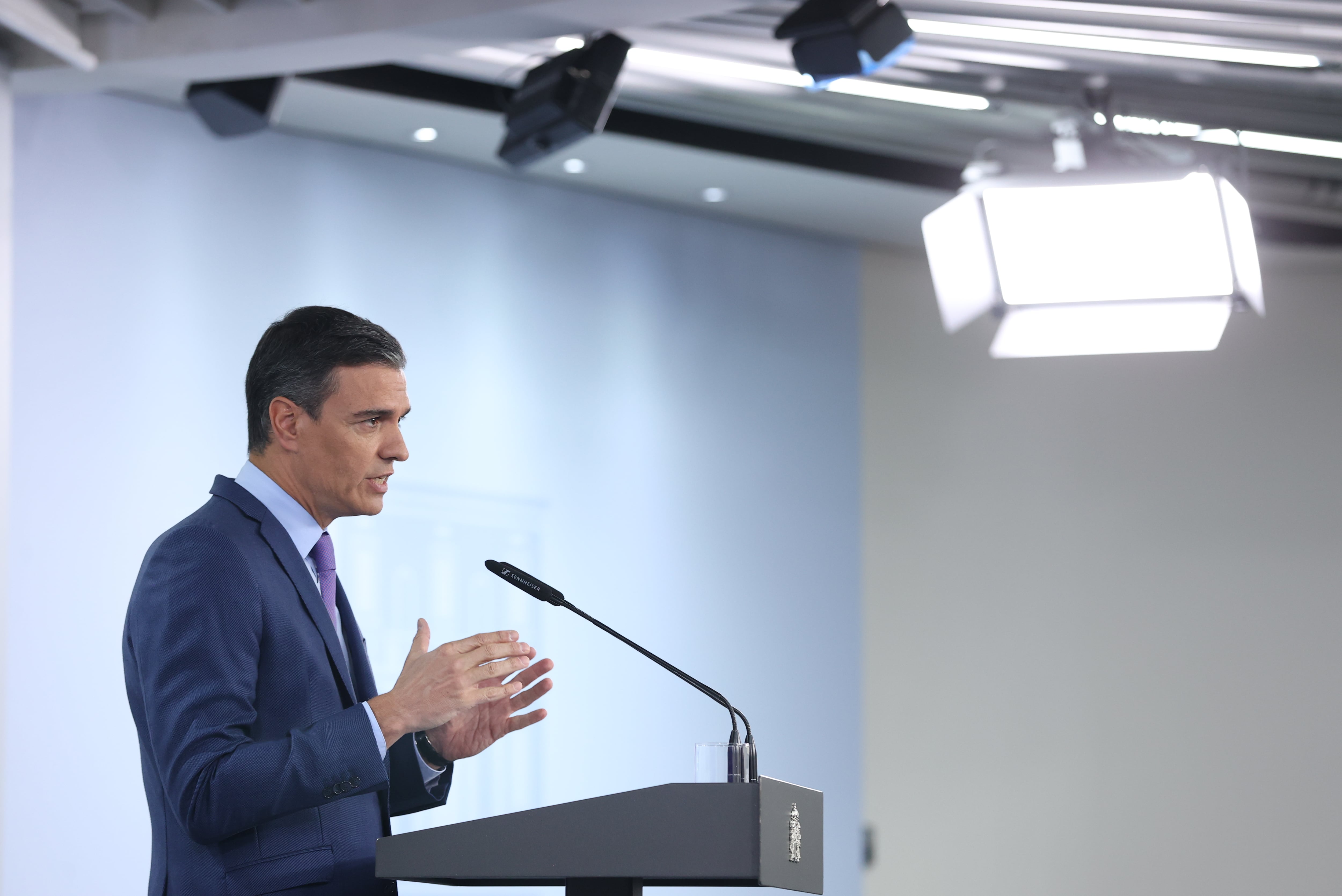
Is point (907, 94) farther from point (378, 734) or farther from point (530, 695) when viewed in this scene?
point (378, 734)

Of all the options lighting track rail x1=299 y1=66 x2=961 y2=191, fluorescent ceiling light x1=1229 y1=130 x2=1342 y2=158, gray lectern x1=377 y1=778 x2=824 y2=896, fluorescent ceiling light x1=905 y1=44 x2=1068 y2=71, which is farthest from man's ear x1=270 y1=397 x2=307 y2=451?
fluorescent ceiling light x1=1229 y1=130 x2=1342 y2=158

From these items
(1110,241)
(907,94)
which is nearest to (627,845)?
(1110,241)

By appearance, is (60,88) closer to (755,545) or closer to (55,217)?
(55,217)

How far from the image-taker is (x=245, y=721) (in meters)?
1.58

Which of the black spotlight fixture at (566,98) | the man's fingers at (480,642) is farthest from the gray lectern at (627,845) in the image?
the black spotlight fixture at (566,98)

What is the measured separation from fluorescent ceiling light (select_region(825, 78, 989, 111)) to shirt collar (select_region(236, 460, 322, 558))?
2.87 m

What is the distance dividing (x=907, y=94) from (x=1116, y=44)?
0.68 m

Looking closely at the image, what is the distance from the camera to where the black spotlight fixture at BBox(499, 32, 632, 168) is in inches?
138

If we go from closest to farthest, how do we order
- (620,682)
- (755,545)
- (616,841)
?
(616,841)
(620,682)
(755,545)

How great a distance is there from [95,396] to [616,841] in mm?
2846

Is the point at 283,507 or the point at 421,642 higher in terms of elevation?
the point at 283,507

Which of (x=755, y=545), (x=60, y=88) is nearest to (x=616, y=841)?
(x=60, y=88)

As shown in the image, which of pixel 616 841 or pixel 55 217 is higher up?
pixel 55 217

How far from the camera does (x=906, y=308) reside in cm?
538
